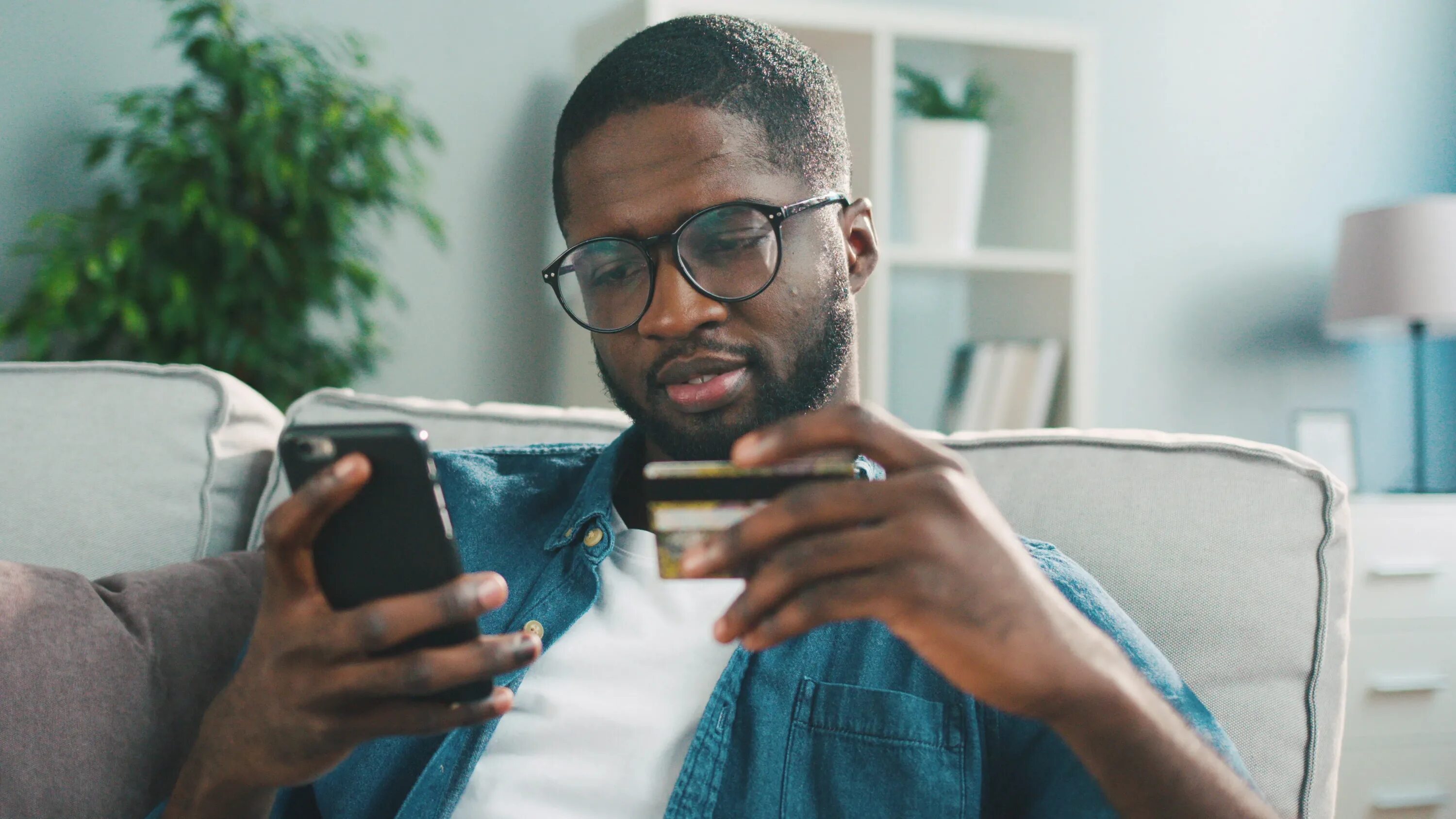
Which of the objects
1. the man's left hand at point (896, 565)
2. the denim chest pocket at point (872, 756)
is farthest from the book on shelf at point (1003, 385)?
the man's left hand at point (896, 565)

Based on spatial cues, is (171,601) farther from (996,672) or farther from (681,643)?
(996,672)

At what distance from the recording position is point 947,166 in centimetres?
240

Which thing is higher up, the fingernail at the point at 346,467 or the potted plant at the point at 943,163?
the potted plant at the point at 943,163

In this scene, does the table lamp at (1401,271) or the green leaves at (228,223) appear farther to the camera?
the table lamp at (1401,271)

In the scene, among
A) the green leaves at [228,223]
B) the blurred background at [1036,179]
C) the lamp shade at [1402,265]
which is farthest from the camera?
the lamp shade at [1402,265]

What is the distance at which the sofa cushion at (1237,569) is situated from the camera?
94cm

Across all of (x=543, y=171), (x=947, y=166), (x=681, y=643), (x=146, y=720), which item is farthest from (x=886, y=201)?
(x=146, y=720)

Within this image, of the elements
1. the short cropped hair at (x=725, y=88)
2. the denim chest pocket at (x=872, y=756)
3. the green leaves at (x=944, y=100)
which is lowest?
the denim chest pocket at (x=872, y=756)

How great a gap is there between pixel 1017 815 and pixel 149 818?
65 centimetres

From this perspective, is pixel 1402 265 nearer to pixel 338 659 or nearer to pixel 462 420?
pixel 462 420

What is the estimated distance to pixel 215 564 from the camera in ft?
3.47

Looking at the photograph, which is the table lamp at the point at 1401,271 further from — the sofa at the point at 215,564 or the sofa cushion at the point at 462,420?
the sofa cushion at the point at 462,420

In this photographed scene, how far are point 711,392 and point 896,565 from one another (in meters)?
0.49

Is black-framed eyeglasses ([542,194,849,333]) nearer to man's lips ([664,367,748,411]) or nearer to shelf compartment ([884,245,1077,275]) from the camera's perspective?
man's lips ([664,367,748,411])
